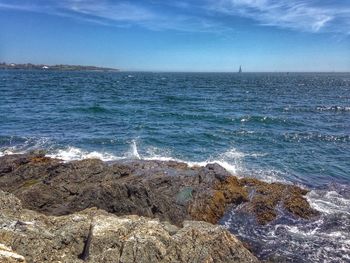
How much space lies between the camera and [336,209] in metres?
16.0

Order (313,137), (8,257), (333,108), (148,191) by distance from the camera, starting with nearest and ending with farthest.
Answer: (8,257) < (148,191) < (313,137) < (333,108)

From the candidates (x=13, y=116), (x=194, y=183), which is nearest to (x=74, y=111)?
(x=13, y=116)

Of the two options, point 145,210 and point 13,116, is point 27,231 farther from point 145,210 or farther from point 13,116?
point 13,116

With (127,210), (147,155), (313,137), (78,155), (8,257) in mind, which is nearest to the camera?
(8,257)

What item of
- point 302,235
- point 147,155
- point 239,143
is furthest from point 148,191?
point 239,143

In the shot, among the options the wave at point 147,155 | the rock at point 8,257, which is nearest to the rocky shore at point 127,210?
the rock at point 8,257

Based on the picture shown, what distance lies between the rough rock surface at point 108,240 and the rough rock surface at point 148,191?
2.87 metres

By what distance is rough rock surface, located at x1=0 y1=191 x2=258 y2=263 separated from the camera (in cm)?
697

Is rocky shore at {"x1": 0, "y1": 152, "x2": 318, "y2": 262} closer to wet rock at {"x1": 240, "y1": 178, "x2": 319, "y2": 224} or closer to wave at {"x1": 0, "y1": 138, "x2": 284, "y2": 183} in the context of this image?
wet rock at {"x1": 240, "y1": 178, "x2": 319, "y2": 224}

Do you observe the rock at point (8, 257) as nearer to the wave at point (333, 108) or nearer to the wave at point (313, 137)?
the wave at point (313, 137)

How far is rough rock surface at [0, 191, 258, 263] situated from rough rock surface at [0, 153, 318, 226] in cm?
287

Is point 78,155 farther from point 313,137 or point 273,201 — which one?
point 313,137

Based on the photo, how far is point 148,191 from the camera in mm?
12359

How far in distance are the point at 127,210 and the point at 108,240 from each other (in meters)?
3.95
